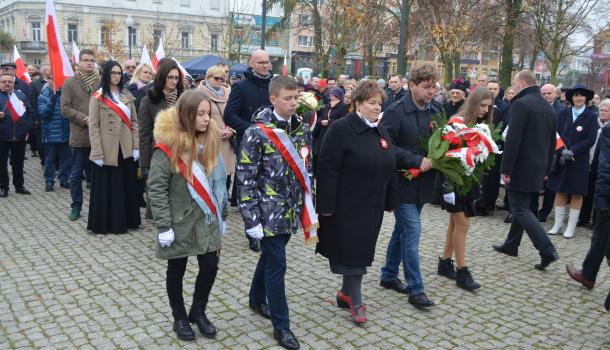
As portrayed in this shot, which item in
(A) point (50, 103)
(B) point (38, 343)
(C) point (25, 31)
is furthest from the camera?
(C) point (25, 31)

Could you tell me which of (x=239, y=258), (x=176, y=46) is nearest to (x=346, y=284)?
(x=239, y=258)

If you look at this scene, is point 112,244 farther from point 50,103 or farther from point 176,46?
point 176,46

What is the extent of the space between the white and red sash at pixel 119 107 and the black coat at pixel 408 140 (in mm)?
3734

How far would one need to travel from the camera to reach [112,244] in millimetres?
6852

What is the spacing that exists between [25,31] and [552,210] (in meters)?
69.6

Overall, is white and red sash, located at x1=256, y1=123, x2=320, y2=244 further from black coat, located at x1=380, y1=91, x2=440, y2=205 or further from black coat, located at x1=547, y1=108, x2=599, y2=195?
black coat, located at x1=547, y1=108, x2=599, y2=195

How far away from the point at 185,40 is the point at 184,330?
226 ft

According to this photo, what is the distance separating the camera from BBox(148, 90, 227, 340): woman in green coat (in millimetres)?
4031

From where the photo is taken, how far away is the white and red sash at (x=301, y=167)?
13.6 feet

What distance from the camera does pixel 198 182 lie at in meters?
4.13

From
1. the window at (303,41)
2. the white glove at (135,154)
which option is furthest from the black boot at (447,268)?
the window at (303,41)

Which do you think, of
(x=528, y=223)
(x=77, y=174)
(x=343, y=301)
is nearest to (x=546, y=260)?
(x=528, y=223)

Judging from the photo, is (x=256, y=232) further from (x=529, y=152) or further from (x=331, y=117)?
(x=331, y=117)

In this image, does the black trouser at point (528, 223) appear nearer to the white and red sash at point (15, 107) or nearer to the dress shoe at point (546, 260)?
the dress shoe at point (546, 260)
